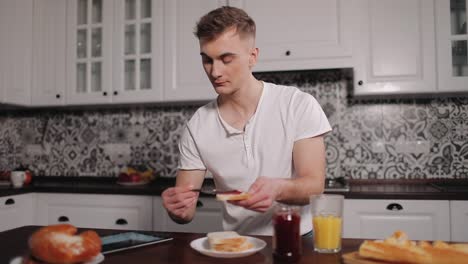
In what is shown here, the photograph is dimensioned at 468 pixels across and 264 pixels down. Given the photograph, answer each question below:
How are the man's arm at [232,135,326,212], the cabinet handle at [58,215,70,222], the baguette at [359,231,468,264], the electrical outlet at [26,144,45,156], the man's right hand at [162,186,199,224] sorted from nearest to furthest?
the baguette at [359,231,468,264] → the man's arm at [232,135,326,212] → the man's right hand at [162,186,199,224] → the cabinet handle at [58,215,70,222] → the electrical outlet at [26,144,45,156]

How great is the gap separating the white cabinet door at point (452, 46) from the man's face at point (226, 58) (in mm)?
1474

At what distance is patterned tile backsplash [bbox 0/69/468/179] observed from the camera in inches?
104

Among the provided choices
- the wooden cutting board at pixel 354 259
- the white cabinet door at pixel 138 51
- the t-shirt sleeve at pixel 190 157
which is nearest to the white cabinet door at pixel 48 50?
the white cabinet door at pixel 138 51

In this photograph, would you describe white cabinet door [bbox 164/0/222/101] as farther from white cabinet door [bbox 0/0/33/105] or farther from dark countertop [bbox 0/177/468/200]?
white cabinet door [bbox 0/0/33/105]

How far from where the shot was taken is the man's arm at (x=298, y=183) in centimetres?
105

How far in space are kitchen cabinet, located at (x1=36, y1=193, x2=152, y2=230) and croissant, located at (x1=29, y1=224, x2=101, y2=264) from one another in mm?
1557

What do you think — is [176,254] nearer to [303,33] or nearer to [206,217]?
[206,217]

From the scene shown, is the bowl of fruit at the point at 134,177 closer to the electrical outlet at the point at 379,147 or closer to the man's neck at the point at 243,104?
the man's neck at the point at 243,104

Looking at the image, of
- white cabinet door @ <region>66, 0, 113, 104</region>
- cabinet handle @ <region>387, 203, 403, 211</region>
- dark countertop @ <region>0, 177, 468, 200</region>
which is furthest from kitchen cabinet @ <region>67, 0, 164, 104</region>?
cabinet handle @ <region>387, 203, 403, 211</region>

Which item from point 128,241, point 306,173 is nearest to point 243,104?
point 306,173

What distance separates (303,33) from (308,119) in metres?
1.25

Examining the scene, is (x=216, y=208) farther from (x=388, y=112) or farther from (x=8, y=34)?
(x=8, y=34)

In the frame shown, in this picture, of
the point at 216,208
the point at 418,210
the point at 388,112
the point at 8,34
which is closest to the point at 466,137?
the point at 388,112

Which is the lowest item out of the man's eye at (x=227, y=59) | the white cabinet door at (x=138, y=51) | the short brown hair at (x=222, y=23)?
the man's eye at (x=227, y=59)
